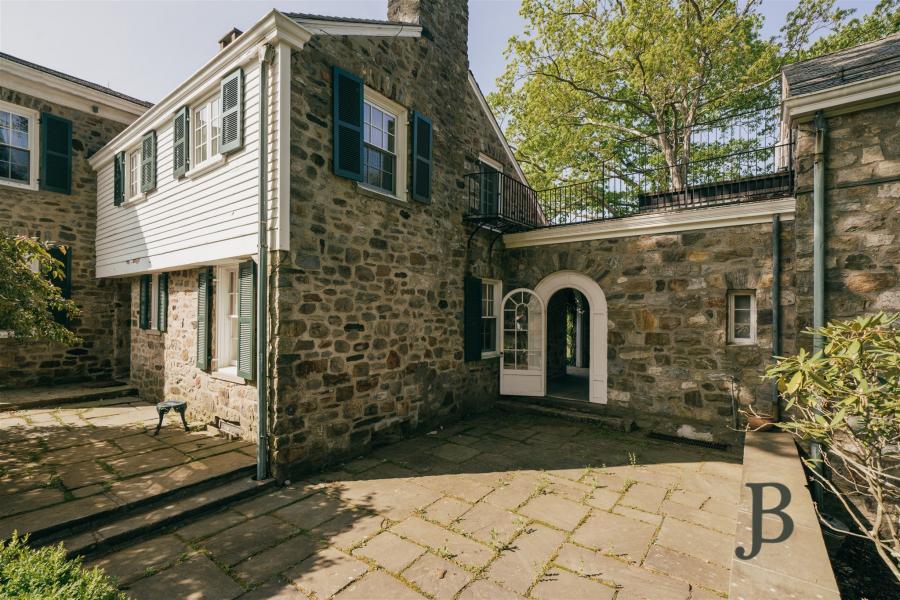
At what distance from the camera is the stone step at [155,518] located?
139 inches

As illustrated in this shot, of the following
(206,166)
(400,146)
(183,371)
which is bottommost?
(183,371)

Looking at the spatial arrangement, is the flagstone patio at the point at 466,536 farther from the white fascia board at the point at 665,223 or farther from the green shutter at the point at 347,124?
the green shutter at the point at 347,124

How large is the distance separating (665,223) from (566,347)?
5629mm

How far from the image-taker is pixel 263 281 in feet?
16.1

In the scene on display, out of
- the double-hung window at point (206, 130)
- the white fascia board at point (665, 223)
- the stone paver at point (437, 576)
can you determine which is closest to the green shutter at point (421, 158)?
the white fascia board at point (665, 223)

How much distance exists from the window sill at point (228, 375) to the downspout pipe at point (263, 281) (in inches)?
36.7

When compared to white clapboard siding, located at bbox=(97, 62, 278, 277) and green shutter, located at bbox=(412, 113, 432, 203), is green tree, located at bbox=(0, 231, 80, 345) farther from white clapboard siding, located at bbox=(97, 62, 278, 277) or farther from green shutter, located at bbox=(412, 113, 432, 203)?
green shutter, located at bbox=(412, 113, 432, 203)

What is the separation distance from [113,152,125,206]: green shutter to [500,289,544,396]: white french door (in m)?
8.13

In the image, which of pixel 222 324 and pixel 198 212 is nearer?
pixel 198 212

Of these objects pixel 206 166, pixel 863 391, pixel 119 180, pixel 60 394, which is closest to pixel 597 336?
A: pixel 863 391

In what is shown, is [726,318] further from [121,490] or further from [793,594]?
[121,490]

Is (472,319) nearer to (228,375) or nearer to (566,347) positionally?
(228,375)

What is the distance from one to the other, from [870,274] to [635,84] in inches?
417

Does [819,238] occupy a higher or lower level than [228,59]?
lower
